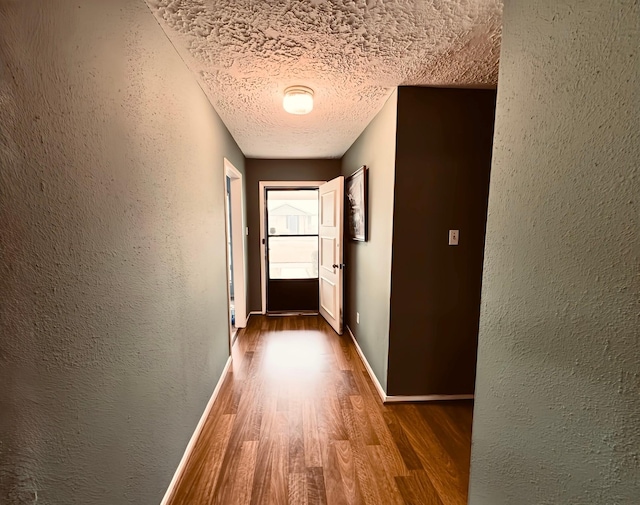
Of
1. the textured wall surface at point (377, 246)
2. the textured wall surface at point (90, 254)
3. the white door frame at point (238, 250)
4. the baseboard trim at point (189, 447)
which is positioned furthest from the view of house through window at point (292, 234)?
the textured wall surface at point (90, 254)

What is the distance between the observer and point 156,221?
127cm

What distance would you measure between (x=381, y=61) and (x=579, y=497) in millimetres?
1885

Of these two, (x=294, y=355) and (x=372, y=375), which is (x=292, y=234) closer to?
(x=294, y=355)

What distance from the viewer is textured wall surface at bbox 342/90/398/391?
2.09 metres

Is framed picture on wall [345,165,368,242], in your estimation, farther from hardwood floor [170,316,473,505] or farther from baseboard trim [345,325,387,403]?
hardwood floor [170,316,473,505]

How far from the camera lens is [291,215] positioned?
4.56m

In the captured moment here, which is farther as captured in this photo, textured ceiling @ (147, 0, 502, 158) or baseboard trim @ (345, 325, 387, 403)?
baseboard trim @ (345, 325, 387, 403)

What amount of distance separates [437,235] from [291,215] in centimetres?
287

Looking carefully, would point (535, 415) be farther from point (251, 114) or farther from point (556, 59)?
point (251, 114)

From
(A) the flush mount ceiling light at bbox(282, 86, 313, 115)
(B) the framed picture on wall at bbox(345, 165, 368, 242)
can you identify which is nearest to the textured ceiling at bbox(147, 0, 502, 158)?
(A) the flush mount ceiling light at bbox(282, 86, 313, 115)

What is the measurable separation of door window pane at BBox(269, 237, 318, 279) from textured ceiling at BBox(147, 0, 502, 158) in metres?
2.48

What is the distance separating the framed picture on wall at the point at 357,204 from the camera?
8.75 ft

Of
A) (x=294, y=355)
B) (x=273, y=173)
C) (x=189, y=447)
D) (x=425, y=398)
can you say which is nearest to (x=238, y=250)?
(x=273, y=173)

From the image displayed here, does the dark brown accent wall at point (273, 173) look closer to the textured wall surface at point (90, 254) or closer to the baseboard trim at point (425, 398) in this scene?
the textured wall surface at point (90, 254)
